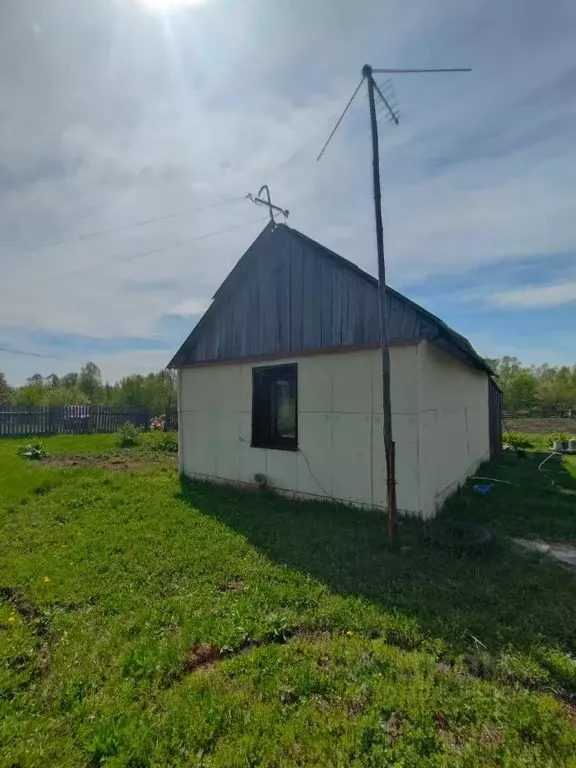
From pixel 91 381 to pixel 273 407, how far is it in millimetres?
45960

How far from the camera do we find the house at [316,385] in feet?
19.1

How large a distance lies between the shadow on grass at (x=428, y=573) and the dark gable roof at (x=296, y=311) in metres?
2.73

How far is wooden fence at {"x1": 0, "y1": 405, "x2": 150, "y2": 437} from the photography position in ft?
56.7

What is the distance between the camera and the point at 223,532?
553cm

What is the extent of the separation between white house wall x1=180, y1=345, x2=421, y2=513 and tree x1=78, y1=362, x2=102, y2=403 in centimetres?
4138

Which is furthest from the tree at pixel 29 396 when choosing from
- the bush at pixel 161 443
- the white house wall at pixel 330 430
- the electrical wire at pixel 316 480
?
the electrical wire at pixel 316 480

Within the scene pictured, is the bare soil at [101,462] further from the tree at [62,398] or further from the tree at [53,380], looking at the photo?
the tree at [53,380]

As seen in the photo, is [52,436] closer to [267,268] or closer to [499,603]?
[267,268]

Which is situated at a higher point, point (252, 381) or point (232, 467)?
point (252, 381)

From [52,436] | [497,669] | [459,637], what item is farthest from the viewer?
[52,436]

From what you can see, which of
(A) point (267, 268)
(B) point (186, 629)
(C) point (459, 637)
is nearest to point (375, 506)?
(C) point (459, 637)

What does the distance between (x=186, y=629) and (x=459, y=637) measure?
216 cm

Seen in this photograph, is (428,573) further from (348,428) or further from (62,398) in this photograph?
(62,398)

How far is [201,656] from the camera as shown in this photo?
2904mm
